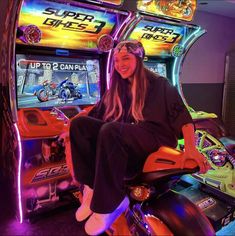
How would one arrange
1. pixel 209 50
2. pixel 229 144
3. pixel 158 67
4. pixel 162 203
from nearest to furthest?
pixel 162 203 < pixel 229 144 < pixel 158 67 < pixel 209 50

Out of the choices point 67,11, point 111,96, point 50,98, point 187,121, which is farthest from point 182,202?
point 67,11

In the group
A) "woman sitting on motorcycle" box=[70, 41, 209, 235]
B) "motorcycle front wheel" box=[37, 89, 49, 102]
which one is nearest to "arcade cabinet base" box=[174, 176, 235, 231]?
"woman sitting on motorcycle" box=[70, 41, 209, 235]

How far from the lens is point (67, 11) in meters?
2.24

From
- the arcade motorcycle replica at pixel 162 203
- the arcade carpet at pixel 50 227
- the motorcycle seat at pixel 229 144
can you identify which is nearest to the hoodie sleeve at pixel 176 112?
the arcade motorcycle replica at pixel 162 203

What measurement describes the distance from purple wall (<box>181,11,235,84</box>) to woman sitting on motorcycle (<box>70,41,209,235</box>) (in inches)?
101

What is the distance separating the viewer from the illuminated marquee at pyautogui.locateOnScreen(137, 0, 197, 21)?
2.61 m

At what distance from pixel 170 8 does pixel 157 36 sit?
30 cm

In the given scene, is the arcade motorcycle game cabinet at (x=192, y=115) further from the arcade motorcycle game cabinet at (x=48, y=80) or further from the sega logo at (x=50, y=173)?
the sega logo at (x=50, y=173)

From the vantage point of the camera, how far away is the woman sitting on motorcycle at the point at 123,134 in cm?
142

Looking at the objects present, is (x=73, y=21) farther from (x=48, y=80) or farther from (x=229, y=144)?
(x=229, y=144)

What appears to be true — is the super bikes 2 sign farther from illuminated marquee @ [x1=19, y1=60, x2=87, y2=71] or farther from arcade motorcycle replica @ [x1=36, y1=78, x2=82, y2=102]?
arcade motorcycle replica @ [x1=36, y1=78, x2=82, y2=102]

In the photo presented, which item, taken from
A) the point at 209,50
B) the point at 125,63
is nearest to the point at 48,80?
the point at 125,63

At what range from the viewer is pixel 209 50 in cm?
434

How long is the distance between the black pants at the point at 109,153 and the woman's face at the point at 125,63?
339 mm
